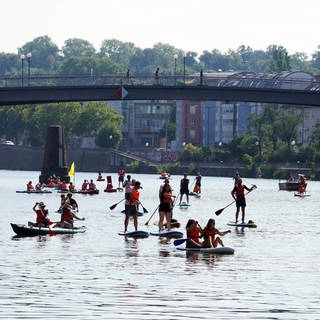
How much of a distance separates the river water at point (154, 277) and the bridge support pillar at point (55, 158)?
Answer: 78776mm

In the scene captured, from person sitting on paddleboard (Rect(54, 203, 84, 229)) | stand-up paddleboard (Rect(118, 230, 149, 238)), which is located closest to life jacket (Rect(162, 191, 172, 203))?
stand-up paddleboard (Rect(118, 230, 149, 238))

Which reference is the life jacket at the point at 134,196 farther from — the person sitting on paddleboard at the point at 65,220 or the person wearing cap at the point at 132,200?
the person sitting on paddleboard at the point at 65,220

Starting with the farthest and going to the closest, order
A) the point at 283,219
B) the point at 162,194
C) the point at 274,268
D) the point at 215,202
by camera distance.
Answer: the point at 215,202 → the point at 283,219 → the point at 162,194 → the point at 274,268

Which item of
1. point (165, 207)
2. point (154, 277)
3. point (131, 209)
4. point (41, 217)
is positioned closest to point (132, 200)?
point (131, 209)

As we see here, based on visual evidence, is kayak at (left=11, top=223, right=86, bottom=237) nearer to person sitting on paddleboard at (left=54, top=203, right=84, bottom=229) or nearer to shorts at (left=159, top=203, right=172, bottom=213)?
person sitting on paddleboard at (left=54, top=203, right=84, bottom=229)

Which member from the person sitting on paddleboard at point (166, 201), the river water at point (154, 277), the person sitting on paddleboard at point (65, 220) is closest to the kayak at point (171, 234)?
the person sitting on paddleboard at point (166, 201)

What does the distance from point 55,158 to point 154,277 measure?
108 meters

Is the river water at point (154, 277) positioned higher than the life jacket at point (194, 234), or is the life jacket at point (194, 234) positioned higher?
the life jacket at point (194, 234)

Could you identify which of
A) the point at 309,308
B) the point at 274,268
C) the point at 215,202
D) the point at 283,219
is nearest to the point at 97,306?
the point at 309,308

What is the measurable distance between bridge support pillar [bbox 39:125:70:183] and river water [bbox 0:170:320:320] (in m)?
78.8

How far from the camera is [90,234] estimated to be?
64.6 m

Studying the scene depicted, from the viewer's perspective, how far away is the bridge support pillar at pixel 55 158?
15062cm

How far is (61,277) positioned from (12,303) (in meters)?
6.45

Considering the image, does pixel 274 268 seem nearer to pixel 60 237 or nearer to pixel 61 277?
pixel 61 277
